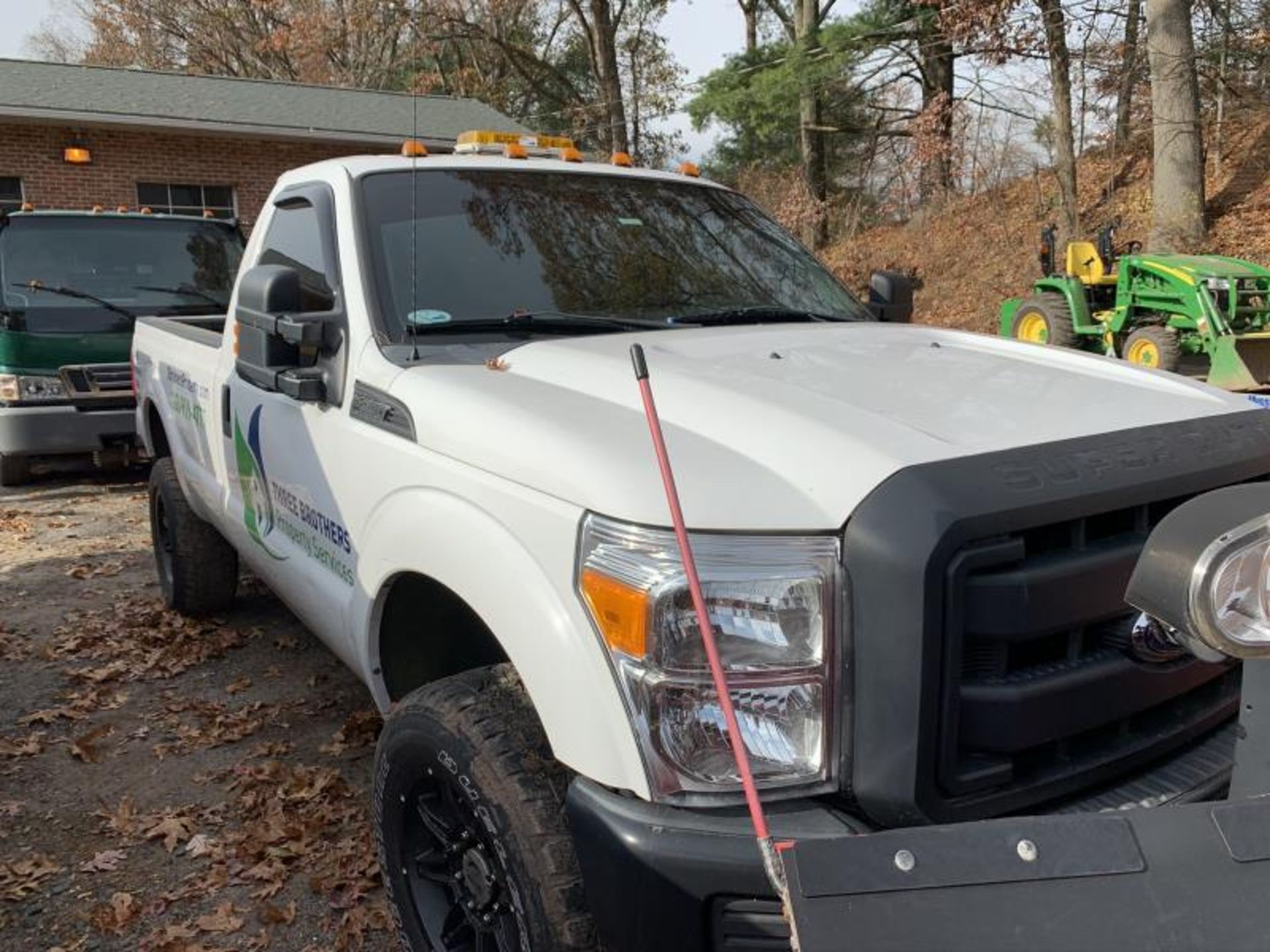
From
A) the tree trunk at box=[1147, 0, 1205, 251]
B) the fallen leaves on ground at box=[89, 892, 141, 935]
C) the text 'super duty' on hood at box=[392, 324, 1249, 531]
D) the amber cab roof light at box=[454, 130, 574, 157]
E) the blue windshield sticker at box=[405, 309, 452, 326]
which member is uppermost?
the tree trunk at box=[1147, 0, 1205, 251]

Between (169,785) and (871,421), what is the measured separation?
2952mm

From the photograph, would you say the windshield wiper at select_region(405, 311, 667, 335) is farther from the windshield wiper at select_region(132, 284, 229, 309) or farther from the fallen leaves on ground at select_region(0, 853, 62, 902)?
the windshield wiper at select_region(132, 284, 229, 309)

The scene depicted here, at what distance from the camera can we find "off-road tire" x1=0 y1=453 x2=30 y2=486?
836 centimetres

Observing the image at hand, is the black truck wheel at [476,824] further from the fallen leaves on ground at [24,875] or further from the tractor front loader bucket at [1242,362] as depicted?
the tractor front loader bucket at [1242,362]

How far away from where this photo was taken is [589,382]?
2.49m

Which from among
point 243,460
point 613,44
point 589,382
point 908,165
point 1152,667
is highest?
point 613,44

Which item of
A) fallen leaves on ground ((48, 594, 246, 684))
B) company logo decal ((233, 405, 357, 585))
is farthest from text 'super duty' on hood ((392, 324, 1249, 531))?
fallen leaves on ground ((48, 594, 246, 684))

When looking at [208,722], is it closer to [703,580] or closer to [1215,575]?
[703,580]

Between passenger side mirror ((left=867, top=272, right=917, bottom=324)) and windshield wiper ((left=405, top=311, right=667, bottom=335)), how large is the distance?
1233 millimetres

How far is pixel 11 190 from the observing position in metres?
16.8

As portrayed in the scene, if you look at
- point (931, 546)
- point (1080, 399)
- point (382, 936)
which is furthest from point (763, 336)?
point (382, 936)

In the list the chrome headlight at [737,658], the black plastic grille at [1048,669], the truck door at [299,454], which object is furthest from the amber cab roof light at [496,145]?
the black plastic grille at [1048,669]

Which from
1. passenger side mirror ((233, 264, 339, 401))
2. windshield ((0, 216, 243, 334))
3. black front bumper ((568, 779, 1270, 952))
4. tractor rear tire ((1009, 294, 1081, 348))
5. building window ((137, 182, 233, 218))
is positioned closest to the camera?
black front bumper ((568, 779, 1270, 952))

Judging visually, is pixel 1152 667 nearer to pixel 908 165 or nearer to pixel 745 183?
pixel 908 165
